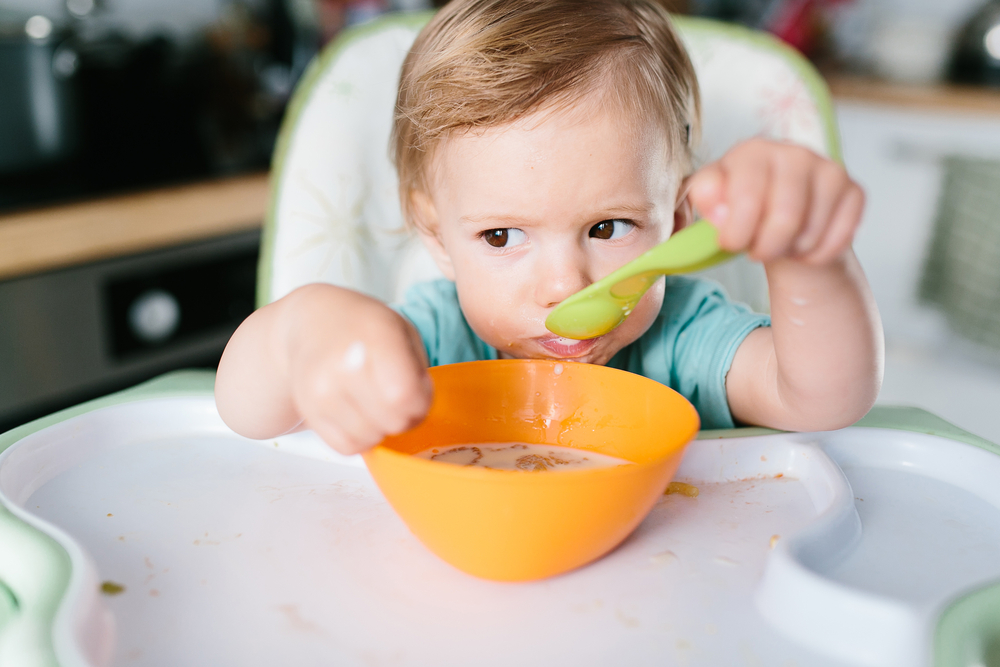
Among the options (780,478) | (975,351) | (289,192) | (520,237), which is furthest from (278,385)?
(975,351)

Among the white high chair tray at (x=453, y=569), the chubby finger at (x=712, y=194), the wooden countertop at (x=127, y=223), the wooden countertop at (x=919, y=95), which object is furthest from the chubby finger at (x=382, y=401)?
the wooden countertop at (x=919, y=95)

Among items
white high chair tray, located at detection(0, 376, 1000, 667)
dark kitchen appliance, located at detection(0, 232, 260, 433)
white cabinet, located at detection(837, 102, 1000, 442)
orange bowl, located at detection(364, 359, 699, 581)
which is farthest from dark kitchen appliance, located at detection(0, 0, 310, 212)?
white cabinet, located at detection(837, 102, 1000, 442)

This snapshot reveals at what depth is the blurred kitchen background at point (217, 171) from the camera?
5.19ft

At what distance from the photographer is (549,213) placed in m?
0.73

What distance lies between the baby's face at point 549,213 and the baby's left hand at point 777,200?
0.22m

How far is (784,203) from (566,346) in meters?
0.33

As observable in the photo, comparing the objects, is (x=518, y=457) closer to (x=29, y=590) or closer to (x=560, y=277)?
(x=560, y=277)

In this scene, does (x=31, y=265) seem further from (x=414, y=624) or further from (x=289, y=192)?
(x=414, y=624)

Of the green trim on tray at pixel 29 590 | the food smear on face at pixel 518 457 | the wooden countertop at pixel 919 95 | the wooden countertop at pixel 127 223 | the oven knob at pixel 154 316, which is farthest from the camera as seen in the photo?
the wooden countertop at pixel 919 95

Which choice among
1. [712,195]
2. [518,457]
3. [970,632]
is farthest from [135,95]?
[970,632]

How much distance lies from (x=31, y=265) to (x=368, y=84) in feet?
2.69

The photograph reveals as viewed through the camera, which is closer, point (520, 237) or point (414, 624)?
point (414, 624)

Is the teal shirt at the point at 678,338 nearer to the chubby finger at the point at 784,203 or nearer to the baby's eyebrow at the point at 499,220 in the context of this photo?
the baby's eyebrow at the point at 499,220

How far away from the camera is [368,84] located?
3.68 ft
